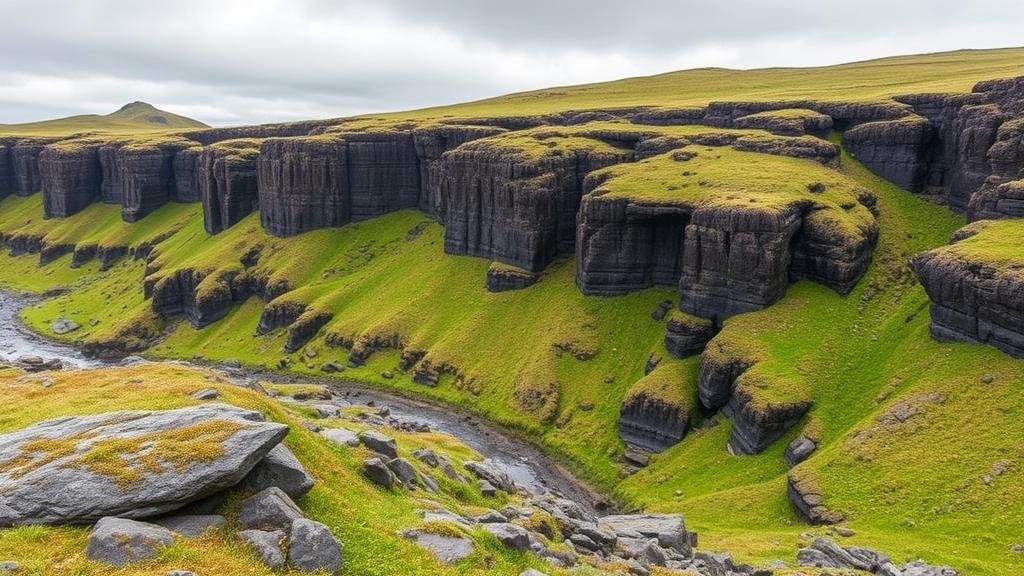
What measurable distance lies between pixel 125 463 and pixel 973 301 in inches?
2997

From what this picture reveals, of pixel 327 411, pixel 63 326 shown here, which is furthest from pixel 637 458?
pixel 63 326

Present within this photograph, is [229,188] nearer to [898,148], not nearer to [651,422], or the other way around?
[651,422]

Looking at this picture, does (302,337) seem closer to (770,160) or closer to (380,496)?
(770,160)

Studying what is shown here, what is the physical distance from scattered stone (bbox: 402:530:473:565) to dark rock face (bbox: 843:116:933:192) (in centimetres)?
11088

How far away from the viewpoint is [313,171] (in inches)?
6737

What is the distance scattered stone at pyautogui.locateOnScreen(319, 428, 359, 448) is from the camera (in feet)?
142

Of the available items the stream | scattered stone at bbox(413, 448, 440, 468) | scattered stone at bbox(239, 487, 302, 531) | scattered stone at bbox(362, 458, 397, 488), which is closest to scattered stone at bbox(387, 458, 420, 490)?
scattered stone at bbox(362, 458, 397, 488)

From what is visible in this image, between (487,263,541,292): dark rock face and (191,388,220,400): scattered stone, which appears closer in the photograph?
(191,388,220,400): scattered stone

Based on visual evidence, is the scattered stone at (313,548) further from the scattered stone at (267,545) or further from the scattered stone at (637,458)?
the scattered stone at (637,458)

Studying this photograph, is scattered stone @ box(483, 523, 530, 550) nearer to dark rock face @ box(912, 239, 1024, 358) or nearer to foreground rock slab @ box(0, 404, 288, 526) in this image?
foreground rock slab @ box(0, 404, 288, 526)

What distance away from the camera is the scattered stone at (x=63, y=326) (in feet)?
540

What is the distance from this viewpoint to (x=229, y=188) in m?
192

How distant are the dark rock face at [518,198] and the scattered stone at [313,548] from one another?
101587 millimetres

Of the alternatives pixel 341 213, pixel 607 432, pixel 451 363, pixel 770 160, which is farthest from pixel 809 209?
pixel 341 213
